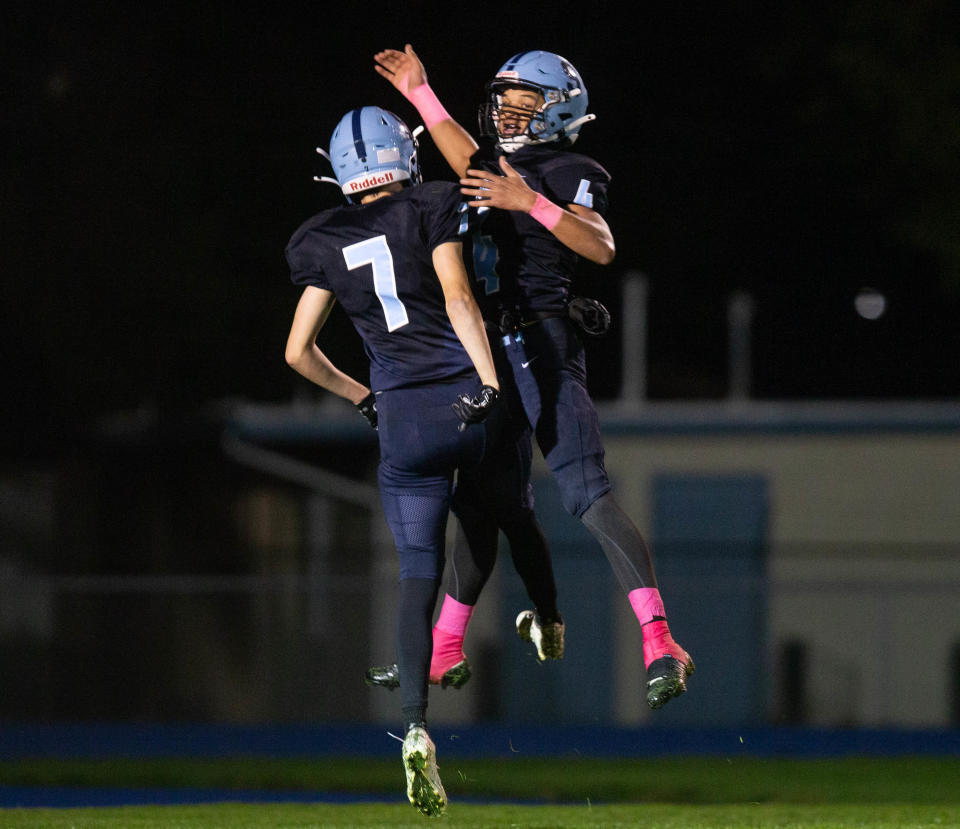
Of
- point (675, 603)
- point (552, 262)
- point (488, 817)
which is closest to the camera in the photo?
point (552, 262)

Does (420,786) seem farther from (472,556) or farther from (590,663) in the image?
(590,663)

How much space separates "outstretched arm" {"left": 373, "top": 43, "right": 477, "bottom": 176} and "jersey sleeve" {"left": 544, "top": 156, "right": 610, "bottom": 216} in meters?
0.49

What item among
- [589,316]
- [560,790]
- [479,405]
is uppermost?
[589,316]

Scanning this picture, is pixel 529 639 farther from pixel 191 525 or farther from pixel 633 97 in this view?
pixel 191 525

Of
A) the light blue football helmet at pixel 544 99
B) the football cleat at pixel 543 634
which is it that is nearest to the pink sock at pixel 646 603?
A: the football cleat at pixel 543 634

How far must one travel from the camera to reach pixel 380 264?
7418mm

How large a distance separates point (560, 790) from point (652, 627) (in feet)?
24.5

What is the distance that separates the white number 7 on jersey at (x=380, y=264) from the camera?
7.42 m

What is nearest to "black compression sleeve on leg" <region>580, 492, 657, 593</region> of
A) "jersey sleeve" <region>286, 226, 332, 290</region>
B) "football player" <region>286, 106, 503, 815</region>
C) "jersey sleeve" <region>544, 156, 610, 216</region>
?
"football player" <region>286, 106, 503, 815</region>

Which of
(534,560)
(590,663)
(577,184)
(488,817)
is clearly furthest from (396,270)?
(590,663)

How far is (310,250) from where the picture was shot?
7535 mm

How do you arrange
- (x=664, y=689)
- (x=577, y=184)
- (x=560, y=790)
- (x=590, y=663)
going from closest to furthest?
(x=664, y=689)
(x=577, y=184)
(x=560, y=790)
(x=590, y=663)

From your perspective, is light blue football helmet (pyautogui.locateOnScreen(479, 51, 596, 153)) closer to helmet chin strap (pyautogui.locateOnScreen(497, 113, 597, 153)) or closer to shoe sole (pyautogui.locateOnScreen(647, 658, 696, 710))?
helmet chin strap (pyautogui.locateOnScreen(497, 113, 597, 153))

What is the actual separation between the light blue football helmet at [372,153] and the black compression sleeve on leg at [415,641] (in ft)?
5.40
